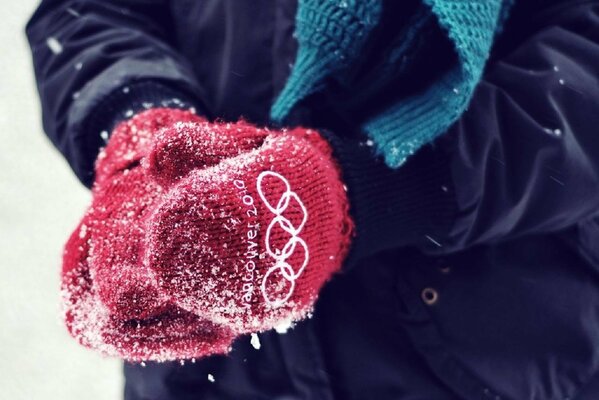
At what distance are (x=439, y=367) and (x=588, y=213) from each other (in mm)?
223

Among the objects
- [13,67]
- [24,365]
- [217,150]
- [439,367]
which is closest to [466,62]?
[217,150]

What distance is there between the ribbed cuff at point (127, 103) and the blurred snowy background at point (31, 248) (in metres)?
0.73

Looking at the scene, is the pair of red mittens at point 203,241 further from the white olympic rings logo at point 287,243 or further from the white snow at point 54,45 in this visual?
the white snow at point 54,45

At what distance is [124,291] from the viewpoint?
457mm

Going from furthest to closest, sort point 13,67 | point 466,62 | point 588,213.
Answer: point 13,67 < point 588,213 < point 466,62

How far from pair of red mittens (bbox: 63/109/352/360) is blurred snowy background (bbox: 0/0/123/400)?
2.74ft

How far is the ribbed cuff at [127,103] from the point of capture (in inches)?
24.9

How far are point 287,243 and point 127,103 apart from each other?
0.30 m

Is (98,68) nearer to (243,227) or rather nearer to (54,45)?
(54,45)

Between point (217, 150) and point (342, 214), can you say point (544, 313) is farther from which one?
point (217, 150)

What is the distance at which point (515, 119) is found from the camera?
54 cm

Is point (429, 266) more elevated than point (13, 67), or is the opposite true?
point (429, 266)

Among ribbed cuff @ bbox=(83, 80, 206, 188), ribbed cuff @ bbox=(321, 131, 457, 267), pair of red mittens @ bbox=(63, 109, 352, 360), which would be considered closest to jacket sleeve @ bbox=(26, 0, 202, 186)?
ribbed cuff @ bbox=(83, 80, 206, 188)

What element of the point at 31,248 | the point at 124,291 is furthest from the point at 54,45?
the point at 31,248
